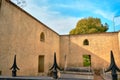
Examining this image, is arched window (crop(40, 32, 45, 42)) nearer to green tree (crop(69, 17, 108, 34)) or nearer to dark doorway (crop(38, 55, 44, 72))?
dark doorway (crop(38, 55, 44, 72))

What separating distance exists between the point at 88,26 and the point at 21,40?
1721 centimetres

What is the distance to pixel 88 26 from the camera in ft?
80.2

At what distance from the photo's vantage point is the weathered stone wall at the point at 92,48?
47.2 feet

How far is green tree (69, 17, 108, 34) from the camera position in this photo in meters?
24.0

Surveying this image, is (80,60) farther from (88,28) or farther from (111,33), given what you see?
(88,28)

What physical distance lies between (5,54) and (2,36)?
0.88 meters

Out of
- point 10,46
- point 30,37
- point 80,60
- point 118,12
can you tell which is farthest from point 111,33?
point 10,46

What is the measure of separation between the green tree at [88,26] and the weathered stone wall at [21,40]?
1235 cm

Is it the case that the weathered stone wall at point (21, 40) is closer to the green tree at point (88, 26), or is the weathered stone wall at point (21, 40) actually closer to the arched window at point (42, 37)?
the arched window at point (42, 37)

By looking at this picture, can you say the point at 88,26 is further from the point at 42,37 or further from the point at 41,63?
the point at 41,63

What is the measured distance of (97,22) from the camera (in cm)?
2511

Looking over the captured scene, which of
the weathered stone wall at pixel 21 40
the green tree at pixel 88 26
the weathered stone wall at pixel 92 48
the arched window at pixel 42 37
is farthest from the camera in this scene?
the green tree at pixel 88 26

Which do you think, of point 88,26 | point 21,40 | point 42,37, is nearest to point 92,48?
point 42,37

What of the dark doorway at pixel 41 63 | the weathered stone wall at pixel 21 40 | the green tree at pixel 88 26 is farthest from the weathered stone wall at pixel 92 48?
the green tree at pixel 88 26
